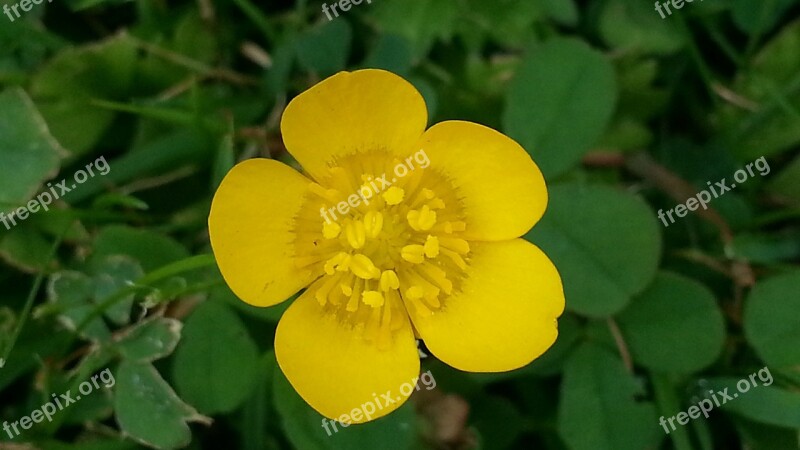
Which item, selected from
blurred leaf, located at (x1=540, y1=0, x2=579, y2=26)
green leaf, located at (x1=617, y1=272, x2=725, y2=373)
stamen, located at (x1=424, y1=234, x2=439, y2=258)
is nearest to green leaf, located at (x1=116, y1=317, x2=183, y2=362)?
stamen, located at (x1=424, y1=234, x2=439, y2=258)

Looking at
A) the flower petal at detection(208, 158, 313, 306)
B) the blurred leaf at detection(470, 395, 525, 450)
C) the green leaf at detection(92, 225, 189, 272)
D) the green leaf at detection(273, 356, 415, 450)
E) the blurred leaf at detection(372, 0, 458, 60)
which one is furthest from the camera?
the blurred leaf at detection(372, 0, 458, 60)

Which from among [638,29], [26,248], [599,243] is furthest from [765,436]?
[26,248]

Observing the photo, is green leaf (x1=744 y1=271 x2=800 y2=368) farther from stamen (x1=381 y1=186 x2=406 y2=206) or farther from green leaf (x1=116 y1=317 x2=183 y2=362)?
green leaf (x1=116 y1=317 x2=183 y2=362)

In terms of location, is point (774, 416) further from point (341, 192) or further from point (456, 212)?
point (341, 192)

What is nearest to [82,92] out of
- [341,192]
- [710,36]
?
[341,192]

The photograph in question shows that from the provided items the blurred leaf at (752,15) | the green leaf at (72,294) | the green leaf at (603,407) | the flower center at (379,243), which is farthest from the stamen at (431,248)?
the blurred leaf at (752,15)

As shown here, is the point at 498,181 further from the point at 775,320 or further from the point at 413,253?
the point at 775,320

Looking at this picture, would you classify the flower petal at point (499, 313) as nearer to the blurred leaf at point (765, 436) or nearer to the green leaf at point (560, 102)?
the green leaf at point (560, 102)
